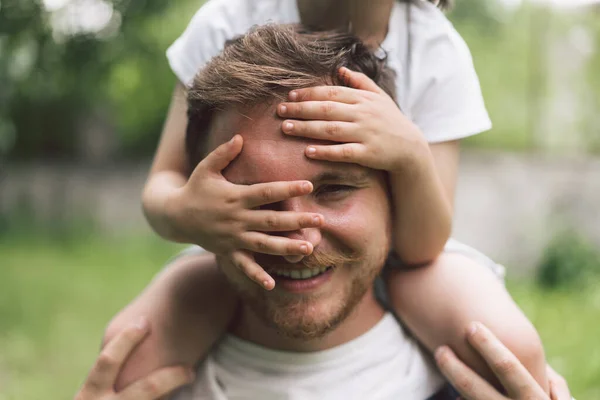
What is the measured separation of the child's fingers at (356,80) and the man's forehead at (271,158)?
0.14 meters

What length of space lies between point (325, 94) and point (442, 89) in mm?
364

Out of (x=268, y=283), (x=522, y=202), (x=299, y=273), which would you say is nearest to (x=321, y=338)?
(x=299, y=273)

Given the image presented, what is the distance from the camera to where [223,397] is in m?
1.49

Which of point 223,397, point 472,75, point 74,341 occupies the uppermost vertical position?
point 472,75

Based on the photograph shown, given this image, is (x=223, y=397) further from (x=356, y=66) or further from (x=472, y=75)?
(x=472, y=75)

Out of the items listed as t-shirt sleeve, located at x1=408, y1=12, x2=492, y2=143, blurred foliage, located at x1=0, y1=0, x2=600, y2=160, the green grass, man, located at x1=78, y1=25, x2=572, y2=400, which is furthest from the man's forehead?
blurred foliage, located at x1=0, y1=0, x2=600, y2=160

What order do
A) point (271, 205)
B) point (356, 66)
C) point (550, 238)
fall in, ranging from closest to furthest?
point (271, 205) < point (356, 66) < point (550, 238)

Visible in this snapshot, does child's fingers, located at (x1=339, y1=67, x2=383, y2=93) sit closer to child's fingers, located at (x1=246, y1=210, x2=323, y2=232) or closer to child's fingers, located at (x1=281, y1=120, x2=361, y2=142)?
child's fingers, located at (x1=281, y1=120, x2=361, y2=142)

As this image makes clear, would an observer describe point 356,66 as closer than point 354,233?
No

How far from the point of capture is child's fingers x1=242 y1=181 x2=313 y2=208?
1.21 metres

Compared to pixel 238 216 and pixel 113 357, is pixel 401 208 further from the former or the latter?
pixel 113 357

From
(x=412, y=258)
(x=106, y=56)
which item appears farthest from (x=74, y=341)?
(x=412, y=258)

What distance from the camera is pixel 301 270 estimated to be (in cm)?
134

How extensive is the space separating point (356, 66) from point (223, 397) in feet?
2.39
